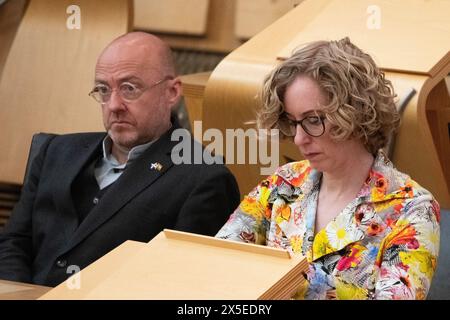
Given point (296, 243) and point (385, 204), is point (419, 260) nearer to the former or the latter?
point (385, 204)

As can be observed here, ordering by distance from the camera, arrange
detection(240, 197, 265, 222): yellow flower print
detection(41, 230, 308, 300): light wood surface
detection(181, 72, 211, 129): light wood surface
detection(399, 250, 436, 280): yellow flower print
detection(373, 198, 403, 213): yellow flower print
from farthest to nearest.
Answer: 1. detection(181, 72, 211, 129): light wood surface
2. detection(240, 197, 265, 222): yellow flower print
3. detection(373, 198, 403, 213): yellow flower print
4. detection(399, 250, 436, 280): yellow flower print
5. detection(41, 230, 308, 300): light wood surface

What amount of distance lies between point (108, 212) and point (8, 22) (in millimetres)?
1682

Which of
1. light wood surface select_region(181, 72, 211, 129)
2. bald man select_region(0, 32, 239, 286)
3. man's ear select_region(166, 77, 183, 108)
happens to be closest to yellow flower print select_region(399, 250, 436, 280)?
bald man select_region(0, 32, 239, 286)

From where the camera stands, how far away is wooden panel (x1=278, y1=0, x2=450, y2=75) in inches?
99.6

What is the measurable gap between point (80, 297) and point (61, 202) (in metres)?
0.87

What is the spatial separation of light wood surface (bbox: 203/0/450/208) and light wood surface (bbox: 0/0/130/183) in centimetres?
60

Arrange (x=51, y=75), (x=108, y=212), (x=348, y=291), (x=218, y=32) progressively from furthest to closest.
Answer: (x=218, y=32), (x=51, y=75), (x=108, y=212), (x=348, y=291)

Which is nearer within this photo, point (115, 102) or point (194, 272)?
point (194, 272)

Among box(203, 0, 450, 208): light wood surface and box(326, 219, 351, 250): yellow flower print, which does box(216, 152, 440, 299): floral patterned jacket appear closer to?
box(326, 219, 351, 250): yellow flower print

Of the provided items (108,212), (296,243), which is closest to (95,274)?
(296,243)

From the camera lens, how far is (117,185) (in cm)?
226
